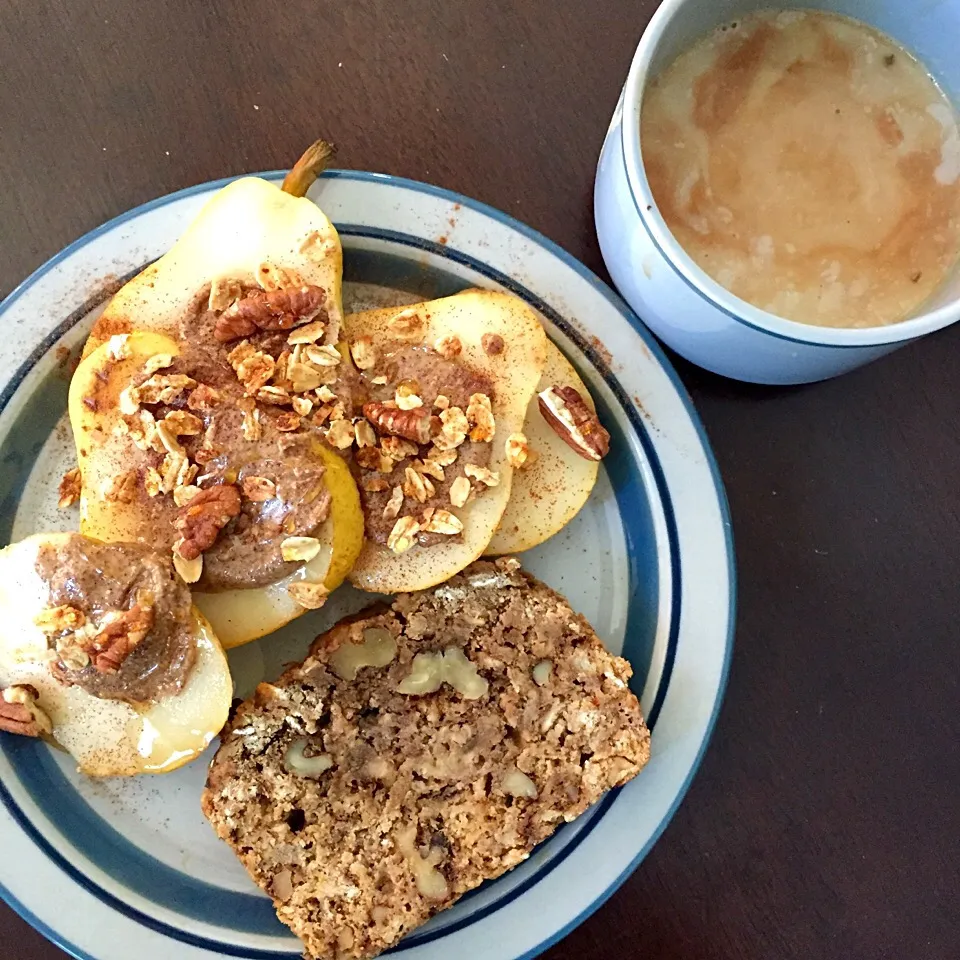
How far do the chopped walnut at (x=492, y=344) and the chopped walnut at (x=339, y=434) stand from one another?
16cm

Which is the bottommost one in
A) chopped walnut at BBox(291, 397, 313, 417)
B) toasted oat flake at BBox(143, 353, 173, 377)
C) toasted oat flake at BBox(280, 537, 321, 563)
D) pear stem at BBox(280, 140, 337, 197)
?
toasted oat flake at BBox(280, 537, 321, 563)

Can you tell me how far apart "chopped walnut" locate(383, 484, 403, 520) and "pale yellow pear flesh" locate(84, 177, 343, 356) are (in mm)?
171

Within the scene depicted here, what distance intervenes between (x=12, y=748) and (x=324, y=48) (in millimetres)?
847

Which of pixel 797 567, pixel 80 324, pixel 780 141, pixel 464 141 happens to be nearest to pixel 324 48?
pixel 464 141

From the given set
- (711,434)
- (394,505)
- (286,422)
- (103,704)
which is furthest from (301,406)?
(711,434)

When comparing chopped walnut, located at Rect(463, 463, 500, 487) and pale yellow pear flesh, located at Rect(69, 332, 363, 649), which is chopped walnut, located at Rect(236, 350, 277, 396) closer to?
pale yellow pear flesh, located at Rect(69, 332, 363, 649)

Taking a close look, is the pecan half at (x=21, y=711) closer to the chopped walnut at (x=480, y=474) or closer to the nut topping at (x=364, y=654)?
the nut topping at (x=364, y=654)

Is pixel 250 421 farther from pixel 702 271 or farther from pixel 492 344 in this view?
pixel 702 271

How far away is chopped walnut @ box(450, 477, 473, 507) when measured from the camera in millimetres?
861

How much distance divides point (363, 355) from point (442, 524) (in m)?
0.19

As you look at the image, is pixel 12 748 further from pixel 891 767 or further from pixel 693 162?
pixel 891 767

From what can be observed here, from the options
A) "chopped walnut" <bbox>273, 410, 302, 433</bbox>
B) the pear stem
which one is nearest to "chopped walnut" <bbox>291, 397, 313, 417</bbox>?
"chopped walnut" <bbox>273, 410, 302, 433</bbox>

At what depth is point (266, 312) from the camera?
2.77 feet

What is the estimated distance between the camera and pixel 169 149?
0.98 meters
